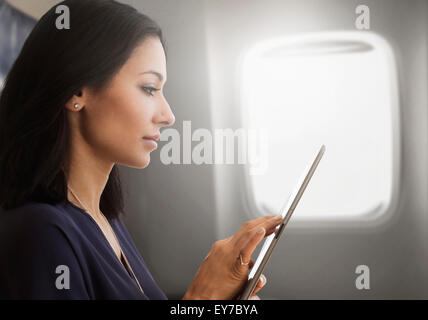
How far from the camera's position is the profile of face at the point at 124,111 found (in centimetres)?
77

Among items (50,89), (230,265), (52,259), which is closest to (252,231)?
(230,265)

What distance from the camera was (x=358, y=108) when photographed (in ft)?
3.39

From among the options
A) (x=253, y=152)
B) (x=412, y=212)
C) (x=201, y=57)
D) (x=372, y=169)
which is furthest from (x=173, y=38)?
(x=412, y=212)

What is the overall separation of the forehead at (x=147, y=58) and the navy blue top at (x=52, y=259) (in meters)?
0.30

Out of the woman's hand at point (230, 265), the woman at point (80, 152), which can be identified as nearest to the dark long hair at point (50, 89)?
the woman at point (80, 152)

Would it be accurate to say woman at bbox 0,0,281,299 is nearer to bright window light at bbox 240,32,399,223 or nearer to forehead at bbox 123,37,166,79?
forehead at bbox 123,37,166,79

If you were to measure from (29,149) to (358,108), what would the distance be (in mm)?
793

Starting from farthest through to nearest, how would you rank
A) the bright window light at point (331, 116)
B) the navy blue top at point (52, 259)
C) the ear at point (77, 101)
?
the bright window light at point (331, 116) → the ear at point (77, 101) → the navy blue top at point (52, 259)

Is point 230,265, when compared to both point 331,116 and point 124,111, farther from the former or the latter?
point 331,116

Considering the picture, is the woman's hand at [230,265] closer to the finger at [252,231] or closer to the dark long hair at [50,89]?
the finger at [252,231]

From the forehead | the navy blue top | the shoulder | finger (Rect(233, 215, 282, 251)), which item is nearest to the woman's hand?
finger (Rect(233, 215, 282, 251))

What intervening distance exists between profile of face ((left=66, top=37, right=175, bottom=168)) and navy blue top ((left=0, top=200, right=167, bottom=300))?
0.49 feet

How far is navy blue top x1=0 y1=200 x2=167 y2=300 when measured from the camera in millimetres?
637

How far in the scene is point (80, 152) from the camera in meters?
0.77
